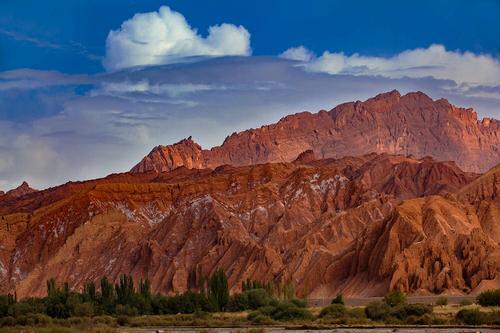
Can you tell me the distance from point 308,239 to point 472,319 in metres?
116

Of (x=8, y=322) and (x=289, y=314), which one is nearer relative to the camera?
(x=289, y=314)

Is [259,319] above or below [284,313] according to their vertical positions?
below

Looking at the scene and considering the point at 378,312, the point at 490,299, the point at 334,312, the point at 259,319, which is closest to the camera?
the point at 378,312

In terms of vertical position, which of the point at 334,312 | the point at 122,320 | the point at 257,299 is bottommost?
the point at 334,312

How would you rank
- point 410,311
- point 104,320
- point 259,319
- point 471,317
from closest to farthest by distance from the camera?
point 471,317, point 410,311, point 259,319, point 104,320

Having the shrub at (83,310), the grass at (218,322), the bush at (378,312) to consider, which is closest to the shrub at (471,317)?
the grass at (218,322)

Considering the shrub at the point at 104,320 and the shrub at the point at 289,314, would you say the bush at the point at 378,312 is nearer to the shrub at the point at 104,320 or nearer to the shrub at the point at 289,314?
the shrub at the point at 289,314

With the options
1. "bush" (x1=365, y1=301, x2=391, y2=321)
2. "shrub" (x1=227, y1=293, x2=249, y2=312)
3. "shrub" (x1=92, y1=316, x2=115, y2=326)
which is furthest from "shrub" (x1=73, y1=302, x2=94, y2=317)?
"bush" (x1=365, y1=301, x2=391, y2=321)

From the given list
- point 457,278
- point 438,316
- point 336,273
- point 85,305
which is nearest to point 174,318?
point 85,305

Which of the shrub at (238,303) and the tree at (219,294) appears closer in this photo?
the tree at (219,294)

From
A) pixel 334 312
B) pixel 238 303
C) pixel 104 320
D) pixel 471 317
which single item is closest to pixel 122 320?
pixel 104 320

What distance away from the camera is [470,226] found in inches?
7480

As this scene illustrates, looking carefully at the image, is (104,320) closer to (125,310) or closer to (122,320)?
(122,320)

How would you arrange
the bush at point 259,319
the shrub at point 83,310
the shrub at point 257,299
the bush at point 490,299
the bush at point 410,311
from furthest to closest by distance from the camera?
the shrub at point 257,299 < the shrub at point 83,310 < the bush at point 490,299 < the bush at point 259,319 < the bush at point 410,311
